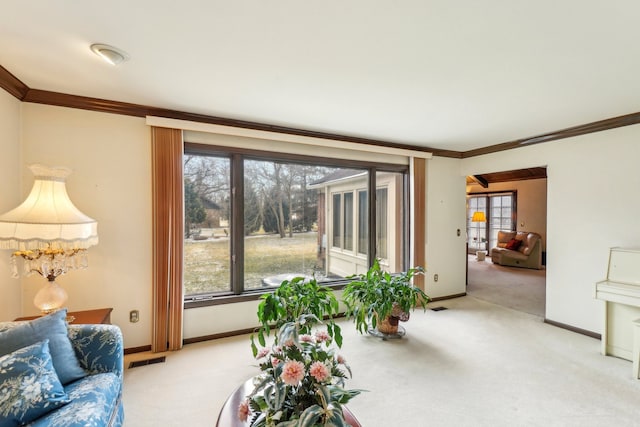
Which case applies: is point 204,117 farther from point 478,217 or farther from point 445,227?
point 478,217

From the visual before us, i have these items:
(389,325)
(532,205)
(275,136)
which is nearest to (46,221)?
(275,136)

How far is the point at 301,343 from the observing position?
4.21 ft

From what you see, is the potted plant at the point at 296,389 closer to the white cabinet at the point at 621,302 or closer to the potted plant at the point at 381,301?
the potted plant at the point at 381,301

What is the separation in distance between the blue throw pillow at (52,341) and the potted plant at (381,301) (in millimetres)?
2380

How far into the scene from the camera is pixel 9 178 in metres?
2.29

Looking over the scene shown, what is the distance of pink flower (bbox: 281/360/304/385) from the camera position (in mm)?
1082

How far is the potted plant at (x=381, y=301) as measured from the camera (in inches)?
122

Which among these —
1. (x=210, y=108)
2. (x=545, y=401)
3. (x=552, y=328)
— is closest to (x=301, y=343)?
(x=545, y=401)

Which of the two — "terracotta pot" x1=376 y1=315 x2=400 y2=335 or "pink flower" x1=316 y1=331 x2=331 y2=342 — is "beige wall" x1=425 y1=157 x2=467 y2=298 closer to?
"terracotta pot" x1=376 y1=315 x2=400 y2=335

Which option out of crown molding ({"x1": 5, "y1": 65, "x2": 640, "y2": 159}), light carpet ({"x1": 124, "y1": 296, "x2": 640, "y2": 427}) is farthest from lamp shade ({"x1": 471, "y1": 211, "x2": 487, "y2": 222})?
light carpet ({"x1": 124, "y1": 296, "x2": 640, "y2": 427})

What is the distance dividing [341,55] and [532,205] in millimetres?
8398

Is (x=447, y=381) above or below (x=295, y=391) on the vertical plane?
below

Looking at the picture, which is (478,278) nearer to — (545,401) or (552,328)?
(552,328)

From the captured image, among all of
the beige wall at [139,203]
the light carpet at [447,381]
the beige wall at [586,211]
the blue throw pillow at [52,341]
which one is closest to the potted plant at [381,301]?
the light carpet at [447,381]
